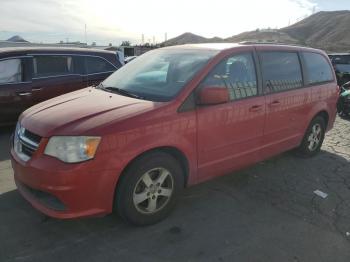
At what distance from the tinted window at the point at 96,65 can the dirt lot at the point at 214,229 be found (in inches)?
141

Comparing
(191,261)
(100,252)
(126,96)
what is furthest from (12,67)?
(191,261)

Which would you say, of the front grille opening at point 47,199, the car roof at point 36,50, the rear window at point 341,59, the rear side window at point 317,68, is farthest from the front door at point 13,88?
the rear window at point 341,59

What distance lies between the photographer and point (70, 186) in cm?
330

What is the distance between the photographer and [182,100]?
154 inches

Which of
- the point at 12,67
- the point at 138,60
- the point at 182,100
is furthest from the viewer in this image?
the point at 12,67

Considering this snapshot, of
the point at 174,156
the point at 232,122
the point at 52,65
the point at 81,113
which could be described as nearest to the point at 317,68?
the point at 232,122

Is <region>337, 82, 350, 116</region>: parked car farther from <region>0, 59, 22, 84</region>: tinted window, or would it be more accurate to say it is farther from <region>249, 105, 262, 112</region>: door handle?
<region>0, 59, 22, 84</region>: tinted window

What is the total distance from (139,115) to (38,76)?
4.55m

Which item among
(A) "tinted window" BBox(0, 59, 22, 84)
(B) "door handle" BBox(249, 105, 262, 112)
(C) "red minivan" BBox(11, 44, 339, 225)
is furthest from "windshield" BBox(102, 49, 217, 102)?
(A) "tinted window" BBox(0, 59, 22, 84)

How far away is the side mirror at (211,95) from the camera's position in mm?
3961

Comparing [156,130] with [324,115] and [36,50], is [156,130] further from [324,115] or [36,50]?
[36,50]

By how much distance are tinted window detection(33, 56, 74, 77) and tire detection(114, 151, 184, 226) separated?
4.60 metres

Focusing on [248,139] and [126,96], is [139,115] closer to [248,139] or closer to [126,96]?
[126,96]

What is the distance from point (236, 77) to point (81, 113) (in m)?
1.86
